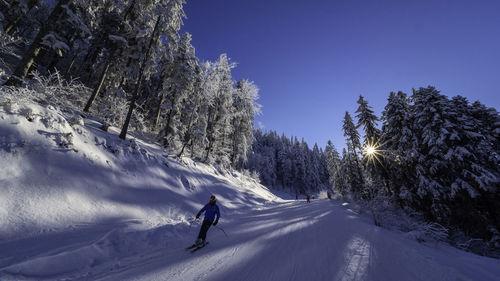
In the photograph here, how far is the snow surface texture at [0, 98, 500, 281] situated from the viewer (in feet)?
13.5

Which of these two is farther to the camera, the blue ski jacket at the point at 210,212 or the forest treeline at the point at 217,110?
the forest treeline at the point at 217,110

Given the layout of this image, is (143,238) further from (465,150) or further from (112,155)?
(465,150)

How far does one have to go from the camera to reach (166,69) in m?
21.3

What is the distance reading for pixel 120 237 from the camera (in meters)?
5.70

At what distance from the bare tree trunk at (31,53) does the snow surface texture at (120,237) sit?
2.44 meters

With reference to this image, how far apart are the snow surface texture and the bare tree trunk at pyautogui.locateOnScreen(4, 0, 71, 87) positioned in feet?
7.99

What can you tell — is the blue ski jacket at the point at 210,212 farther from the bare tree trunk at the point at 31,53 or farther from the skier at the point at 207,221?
the bare tree trunk at the point at 31,53

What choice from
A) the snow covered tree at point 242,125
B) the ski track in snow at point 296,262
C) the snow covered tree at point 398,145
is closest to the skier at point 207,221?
the ski track in snow at point 296,262

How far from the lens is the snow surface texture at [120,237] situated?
13.5 feet

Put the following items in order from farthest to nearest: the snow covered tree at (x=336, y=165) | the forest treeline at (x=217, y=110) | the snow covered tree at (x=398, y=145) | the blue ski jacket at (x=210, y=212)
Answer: the snow covered tree at (x=336, y=165), the snow covered tree at (x=398, y=145), the forest treeline at (x=217, y=110), the blue ski jacket at (x=210, y=212)

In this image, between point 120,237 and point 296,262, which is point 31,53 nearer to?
point 120,237

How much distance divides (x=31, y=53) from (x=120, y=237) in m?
10.4

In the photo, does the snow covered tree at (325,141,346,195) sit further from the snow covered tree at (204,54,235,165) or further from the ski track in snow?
the ski track in snow

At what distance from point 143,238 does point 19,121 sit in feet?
20.2
